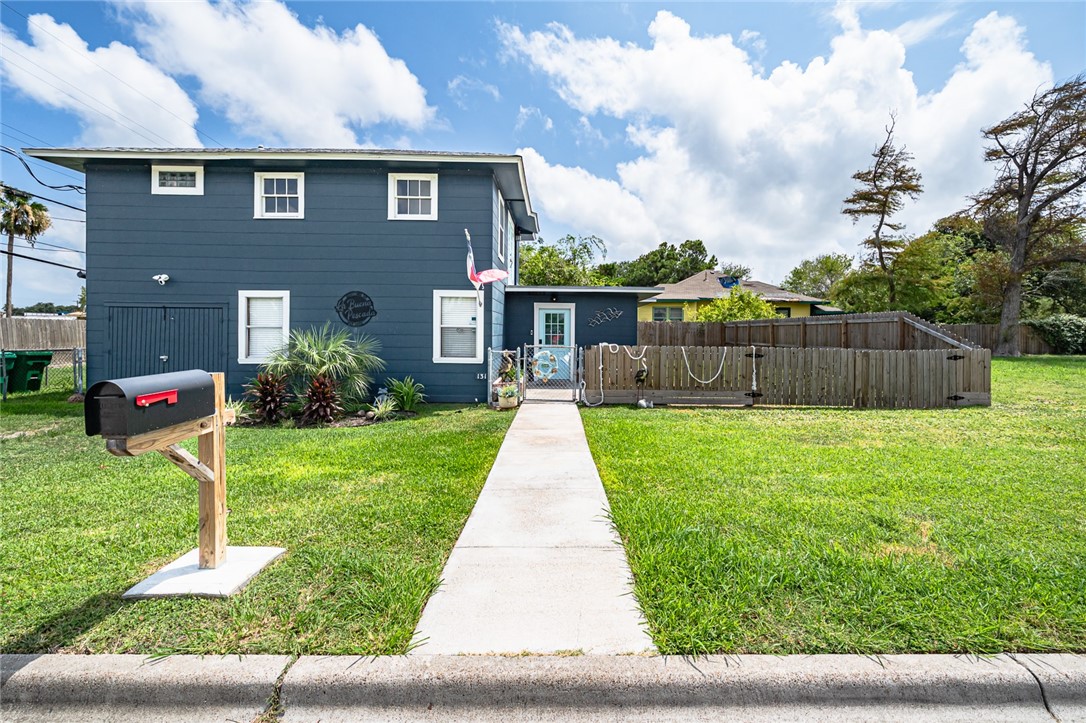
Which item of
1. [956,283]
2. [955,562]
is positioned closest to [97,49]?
[955,562]

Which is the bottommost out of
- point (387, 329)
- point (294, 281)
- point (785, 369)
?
point (785, 369)

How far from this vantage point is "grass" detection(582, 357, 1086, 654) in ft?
8.37

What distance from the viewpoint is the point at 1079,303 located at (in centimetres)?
→ 2827

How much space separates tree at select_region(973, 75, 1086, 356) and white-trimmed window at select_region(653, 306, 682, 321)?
1414 centimetres

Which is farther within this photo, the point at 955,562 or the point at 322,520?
the point at 322,520

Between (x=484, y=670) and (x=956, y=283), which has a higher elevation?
(x=956, y=283)

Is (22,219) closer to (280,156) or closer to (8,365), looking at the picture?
(8,365)

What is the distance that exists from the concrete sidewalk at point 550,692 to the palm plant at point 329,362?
25.7 feet

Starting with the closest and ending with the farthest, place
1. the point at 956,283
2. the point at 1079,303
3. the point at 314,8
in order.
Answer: the point at 314,8, the point at 1079,303, the point at 956,283

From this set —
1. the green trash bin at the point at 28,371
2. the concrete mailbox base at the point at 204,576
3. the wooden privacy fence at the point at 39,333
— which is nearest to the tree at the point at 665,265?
the wooden privacy fence at the point at 39,333

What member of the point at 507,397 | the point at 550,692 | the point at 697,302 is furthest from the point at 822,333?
the point at 550,692

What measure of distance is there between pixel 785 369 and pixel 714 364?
1.48 metres

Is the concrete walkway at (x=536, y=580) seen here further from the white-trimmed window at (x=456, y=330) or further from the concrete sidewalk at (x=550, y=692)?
the white-trimmed window at (x=456, y=330)

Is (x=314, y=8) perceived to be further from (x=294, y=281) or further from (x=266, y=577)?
(x=266, y=577)
